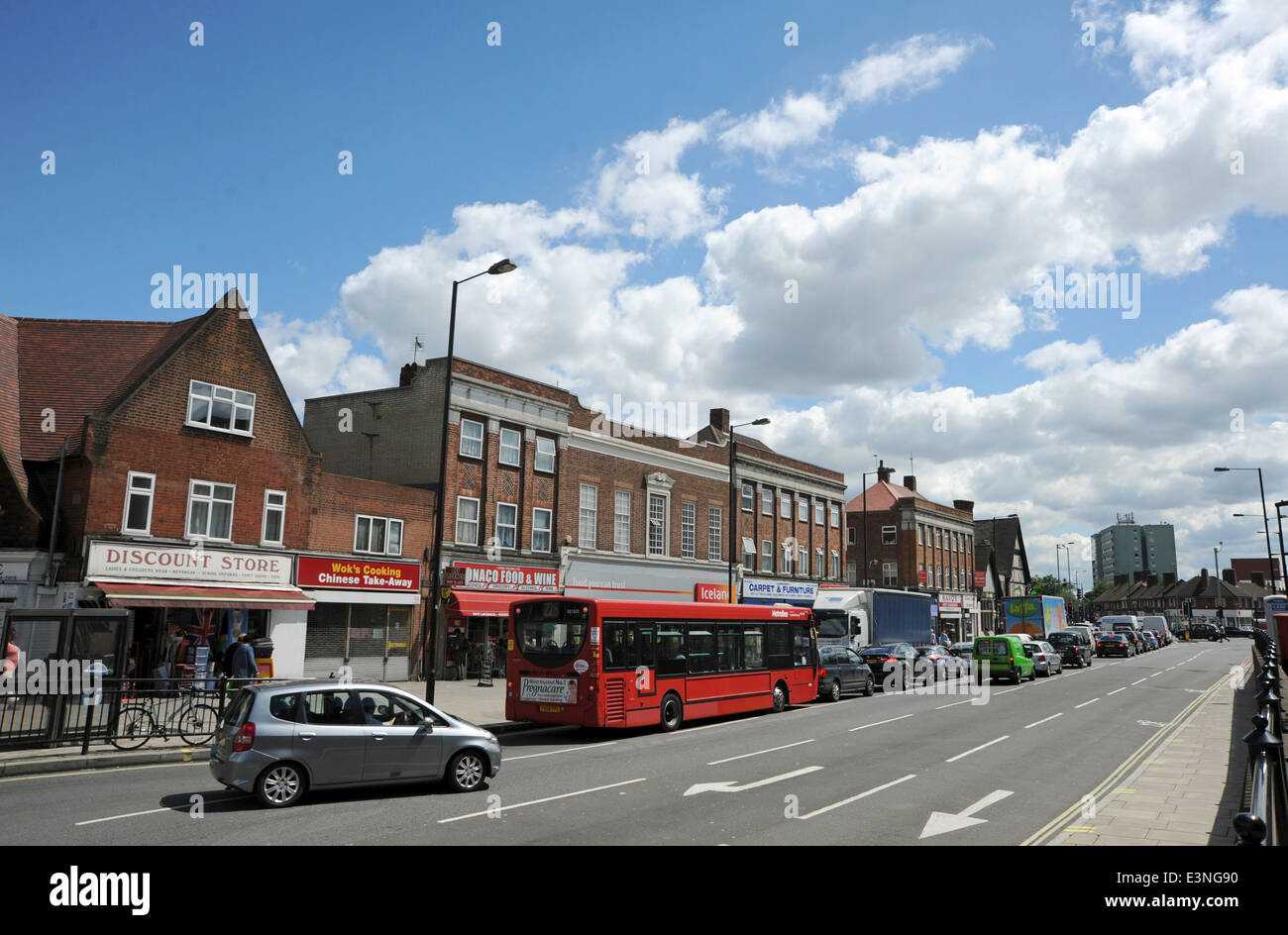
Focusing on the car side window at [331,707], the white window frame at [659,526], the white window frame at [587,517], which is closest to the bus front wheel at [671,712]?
the car side window at [331,707]

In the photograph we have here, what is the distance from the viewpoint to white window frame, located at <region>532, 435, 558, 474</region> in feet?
117

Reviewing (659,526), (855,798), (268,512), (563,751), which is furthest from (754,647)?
(659,526)

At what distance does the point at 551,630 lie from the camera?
17812mm

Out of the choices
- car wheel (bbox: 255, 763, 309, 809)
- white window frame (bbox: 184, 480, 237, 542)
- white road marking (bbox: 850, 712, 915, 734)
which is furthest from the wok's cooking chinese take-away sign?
car wheel (bbox: 255, 763, 309, 809)

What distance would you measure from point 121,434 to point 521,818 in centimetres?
1862

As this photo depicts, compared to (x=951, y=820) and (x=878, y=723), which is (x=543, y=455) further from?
(x=951, y=820)

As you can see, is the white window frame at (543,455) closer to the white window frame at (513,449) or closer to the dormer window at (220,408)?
the white window frame at (513,449)

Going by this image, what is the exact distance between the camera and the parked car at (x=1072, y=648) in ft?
135

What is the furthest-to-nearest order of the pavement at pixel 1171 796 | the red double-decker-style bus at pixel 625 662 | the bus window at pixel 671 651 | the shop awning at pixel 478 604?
the shop awning at pixel 478 604, the bus window at pixel 671 651, the red double-decker-style bus at pixel 625 662, the pavement at pixel 1171 796

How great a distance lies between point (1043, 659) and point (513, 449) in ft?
74.6

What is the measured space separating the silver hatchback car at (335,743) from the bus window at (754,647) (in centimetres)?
Result: 1083

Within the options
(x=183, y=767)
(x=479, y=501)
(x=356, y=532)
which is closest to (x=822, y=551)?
(x=479, y=501)

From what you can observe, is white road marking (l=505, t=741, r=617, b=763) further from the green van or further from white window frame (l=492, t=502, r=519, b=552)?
the green van
